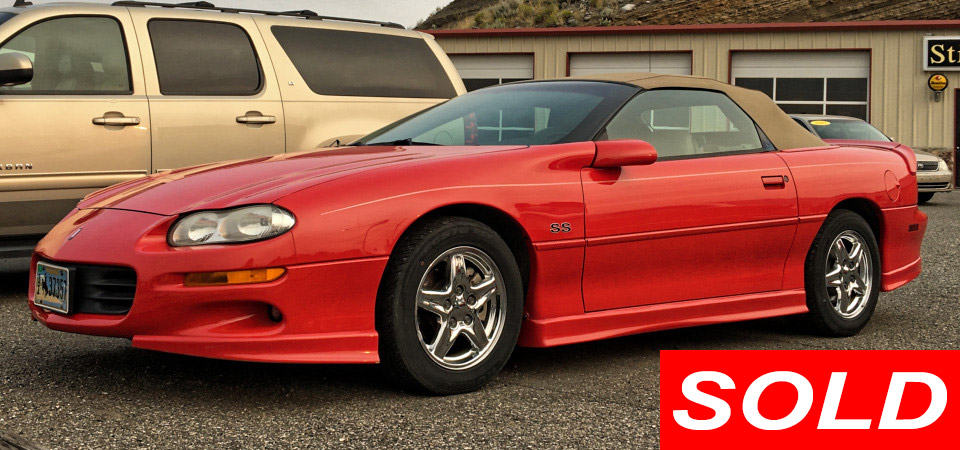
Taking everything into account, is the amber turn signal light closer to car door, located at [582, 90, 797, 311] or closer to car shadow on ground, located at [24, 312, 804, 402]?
car shadow on ground, located at [24, 312, 804, 402]

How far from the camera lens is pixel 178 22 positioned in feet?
23.6

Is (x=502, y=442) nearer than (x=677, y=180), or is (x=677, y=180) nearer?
(x=502, y=442)

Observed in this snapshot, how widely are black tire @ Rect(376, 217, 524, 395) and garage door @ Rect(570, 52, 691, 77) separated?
76.2 ft

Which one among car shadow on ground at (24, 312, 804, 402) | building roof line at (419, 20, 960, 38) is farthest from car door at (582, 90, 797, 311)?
building roof line at (419, 20, 960, 38)

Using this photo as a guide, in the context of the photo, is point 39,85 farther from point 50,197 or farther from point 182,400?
point 182,400

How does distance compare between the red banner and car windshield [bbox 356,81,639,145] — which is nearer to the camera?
the red banner

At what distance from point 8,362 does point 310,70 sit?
3434mm

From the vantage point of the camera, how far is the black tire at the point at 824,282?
5305 millimetres

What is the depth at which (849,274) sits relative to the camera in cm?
553

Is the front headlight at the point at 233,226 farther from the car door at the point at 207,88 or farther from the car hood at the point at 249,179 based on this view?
the car door at the point at 207,88

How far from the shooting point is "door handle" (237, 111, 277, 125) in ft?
23.6

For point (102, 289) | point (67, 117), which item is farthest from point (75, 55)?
point (102, 289)

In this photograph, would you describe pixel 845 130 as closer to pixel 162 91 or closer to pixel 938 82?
pixel 938 82

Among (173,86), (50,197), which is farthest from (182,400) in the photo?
(173,86)
